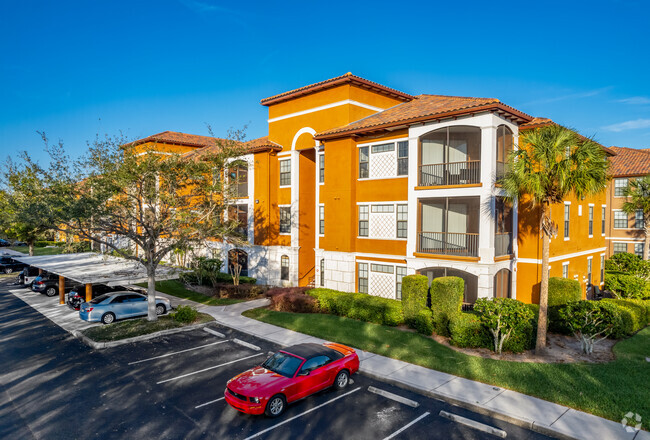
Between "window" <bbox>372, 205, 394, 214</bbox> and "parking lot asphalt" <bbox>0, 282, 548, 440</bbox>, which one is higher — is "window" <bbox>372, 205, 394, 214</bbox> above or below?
above

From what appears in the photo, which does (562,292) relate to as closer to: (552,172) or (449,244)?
(449,244)

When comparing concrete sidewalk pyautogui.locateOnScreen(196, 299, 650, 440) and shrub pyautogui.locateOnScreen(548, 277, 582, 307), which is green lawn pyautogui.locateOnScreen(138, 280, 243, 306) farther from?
shrub pyautogui.locateOnScreen(548, 277, 582, 307)

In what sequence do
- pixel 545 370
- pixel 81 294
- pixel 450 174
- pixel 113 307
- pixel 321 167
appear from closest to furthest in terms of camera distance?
pixel 545 370 → pixel 113 307 → pixel 450 174 → pixel 81 294 → pixel 321 167

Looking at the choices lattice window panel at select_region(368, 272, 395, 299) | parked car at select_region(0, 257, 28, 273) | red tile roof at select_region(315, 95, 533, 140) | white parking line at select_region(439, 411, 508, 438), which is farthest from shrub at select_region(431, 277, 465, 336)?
parked car at select_region(0, 257, 28, 273)

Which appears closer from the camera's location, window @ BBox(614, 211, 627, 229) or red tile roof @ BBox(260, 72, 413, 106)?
red tile roof @ BBox(260, 72, 413, 106)

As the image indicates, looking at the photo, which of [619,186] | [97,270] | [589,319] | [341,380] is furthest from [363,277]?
[619,186]

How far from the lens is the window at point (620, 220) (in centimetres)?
3719

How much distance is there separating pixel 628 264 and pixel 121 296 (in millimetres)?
33856

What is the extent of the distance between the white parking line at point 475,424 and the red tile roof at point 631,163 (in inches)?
1348

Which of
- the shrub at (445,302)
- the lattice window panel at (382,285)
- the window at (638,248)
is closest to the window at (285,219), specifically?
the lattice window panel at (382,285)

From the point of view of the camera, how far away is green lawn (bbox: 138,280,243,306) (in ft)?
81.5

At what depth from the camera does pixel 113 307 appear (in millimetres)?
19859

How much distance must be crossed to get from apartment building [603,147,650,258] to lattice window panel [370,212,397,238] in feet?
88.5

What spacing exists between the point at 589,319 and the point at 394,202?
1050cm
